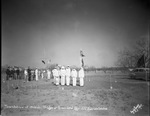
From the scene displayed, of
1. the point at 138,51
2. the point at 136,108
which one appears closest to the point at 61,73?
the point at 138,51

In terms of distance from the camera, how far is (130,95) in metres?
3.95

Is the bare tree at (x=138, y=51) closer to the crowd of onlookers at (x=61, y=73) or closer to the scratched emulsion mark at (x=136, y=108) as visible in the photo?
the scratched emulsion mark at (x=136, y=108)

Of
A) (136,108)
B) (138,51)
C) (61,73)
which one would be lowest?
(136,108)

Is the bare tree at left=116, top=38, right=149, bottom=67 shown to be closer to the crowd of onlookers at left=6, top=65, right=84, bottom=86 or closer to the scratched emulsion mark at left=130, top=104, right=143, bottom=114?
the scratched emulsion mark at left=130, top=104, right=143, bottom=114

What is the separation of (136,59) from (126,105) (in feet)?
6.45

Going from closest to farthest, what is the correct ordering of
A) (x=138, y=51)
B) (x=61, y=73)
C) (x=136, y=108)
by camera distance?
(x=136, y=108) → (x=138, y=51) → (x=61, y=73)

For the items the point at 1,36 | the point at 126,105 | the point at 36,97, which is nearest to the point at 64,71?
the point at 36,97

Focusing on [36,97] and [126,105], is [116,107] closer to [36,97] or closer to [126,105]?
[126,105]

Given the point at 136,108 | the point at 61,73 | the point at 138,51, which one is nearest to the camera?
the point at 136,108

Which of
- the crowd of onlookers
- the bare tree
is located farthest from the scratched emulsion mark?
the crowd of onlookers

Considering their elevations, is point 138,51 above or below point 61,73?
above

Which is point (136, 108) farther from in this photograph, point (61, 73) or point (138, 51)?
point (61, 73)

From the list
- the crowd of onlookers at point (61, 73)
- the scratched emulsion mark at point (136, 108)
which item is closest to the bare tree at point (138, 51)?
the scratched emulsion mark at point (136, 108)

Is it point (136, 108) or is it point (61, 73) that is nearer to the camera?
point (136, 108)
